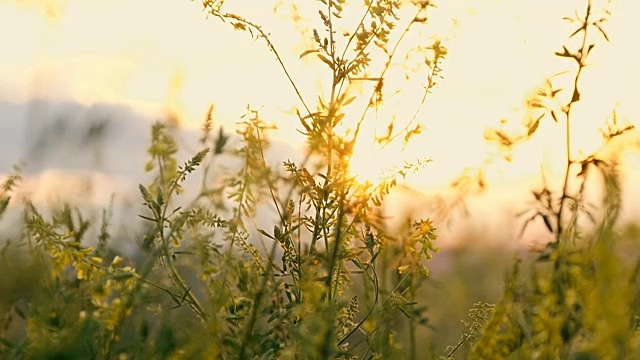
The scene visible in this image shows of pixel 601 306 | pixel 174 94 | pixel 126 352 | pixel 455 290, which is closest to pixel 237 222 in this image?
pixel 126 352

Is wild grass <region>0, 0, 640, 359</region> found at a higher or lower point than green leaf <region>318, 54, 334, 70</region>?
lower

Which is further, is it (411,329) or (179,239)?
(411,329)

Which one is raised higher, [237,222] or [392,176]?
[392,176]

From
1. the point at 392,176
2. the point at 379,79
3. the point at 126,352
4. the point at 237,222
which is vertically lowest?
the point at 126,352

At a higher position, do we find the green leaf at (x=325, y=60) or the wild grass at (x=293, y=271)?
the green leaf at (x=325, y=60)

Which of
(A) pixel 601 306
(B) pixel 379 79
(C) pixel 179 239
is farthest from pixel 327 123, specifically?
(A) pixel 601 306

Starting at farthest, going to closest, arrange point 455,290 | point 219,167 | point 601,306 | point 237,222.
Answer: point 455,290, point 219,167, point 237,222, point 601,306

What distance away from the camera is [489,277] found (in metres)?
3.96

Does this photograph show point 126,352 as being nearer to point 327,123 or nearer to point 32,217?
point 32,217

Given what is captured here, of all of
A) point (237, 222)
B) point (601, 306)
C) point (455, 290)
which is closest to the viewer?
point (601, 306)

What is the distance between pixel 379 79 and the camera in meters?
2.77

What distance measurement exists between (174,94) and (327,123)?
0.42m

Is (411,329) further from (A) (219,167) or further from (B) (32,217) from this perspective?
(B) (32,217)

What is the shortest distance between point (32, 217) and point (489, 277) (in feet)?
6.77
